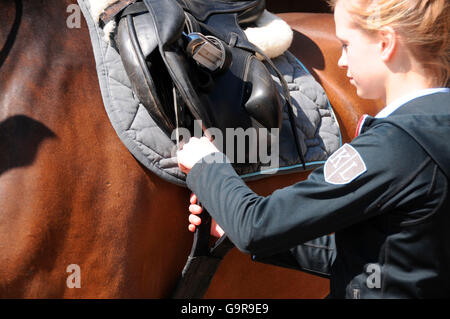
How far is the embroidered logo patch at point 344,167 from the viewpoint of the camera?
68cm

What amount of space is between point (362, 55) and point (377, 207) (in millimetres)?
276

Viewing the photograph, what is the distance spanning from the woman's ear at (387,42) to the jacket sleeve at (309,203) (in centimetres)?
14

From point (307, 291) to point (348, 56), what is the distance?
0.96 m

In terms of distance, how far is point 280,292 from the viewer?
1.44 metres

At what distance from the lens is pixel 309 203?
712mm

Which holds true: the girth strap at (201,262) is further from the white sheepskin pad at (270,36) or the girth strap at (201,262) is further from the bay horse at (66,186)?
the white sheepskin pad at (270,36)

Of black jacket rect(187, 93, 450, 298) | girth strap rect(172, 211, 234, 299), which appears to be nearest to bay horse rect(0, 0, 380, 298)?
girth strap rect(172, 211, 234, 299)

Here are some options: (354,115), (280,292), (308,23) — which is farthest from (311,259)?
(308,23)

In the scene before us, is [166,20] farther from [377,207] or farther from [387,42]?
[377,207]

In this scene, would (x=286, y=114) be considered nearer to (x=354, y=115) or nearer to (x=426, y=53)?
(x=354, y=115)

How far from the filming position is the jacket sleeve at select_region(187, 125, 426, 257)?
675 mm

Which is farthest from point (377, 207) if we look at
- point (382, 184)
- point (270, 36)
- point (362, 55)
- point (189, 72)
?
point (270, 36)

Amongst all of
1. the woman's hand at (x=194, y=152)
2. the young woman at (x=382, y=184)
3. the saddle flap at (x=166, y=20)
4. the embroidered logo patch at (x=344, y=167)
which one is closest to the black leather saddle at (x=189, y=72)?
the saddle flap at (x=166, y=20)

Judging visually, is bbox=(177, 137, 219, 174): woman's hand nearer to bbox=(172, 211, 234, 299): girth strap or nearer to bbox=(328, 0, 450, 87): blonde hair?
bbox=(172, 211, 234, 299): girth strap
